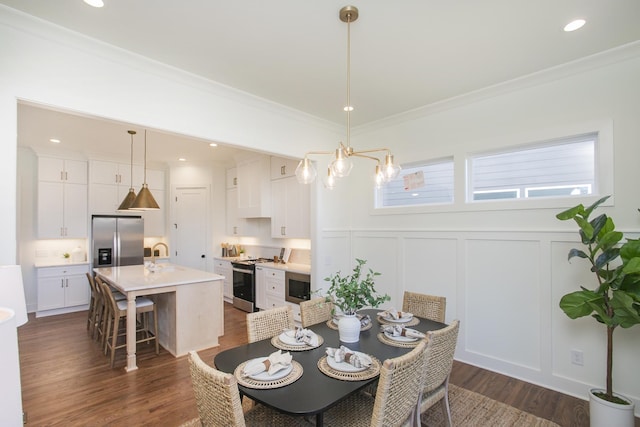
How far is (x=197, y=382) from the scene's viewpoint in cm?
140

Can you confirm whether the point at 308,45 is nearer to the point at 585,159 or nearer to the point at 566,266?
the point at 585,159

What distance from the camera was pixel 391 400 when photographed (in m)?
1.41

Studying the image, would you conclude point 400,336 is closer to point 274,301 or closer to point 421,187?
point 421,187

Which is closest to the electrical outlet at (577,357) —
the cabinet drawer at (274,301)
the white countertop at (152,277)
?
the cabinet drawer at (274,301)

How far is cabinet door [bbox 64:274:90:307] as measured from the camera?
5406 millimetres

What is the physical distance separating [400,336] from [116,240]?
5731 millimetres

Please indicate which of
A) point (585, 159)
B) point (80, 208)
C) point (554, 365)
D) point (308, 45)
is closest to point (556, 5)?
point (585, 159)

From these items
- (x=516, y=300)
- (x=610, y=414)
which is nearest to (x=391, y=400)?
(x=610, y=414)

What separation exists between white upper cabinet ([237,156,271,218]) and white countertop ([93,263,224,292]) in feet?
5.22

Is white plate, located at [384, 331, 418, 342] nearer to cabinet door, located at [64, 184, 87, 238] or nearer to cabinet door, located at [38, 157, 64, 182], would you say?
cabinet door, located at [64, 184, 87, 238]

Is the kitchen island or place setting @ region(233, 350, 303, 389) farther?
the kitchen island

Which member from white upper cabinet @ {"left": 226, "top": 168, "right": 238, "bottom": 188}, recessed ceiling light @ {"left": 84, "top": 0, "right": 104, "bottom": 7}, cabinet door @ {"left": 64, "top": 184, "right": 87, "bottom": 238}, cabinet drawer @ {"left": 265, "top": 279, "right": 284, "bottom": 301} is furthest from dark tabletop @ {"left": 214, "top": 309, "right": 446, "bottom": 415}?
cabinet door @ {"left": 64, "top": 184, "right": 87, "bottom": 238}

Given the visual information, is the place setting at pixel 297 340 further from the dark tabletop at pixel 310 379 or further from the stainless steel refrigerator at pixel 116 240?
the stainless steel refrigerator at pixel 116 240

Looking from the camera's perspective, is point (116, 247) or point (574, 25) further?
point (116, 247)
